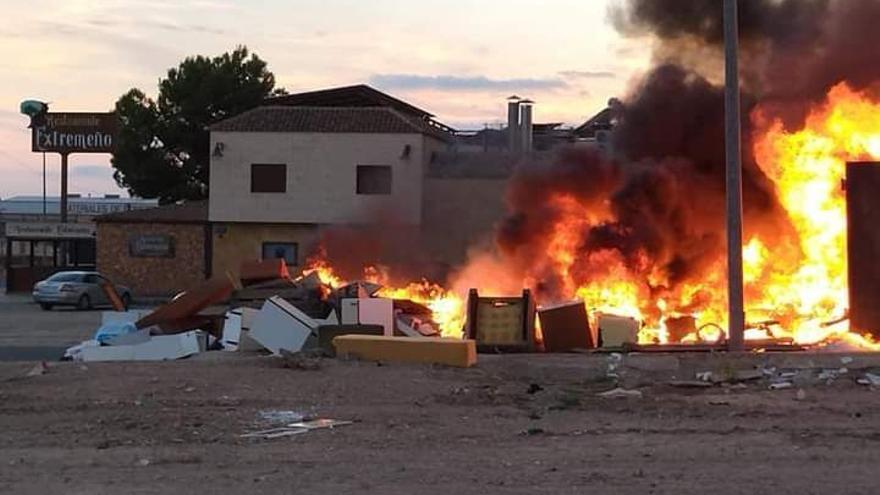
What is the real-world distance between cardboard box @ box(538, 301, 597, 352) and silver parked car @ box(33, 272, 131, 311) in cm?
2229

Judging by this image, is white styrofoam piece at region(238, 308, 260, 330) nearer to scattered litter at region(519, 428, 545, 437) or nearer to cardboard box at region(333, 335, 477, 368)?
cardboard box at region(333, 335, 477, 368)

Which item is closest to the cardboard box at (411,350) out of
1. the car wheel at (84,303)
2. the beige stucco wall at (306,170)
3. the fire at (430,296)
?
the fire at (430,296)

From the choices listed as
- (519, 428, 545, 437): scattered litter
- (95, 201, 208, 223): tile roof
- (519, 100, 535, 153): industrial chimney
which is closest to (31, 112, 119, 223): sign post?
(95, 201, 208, 223): tile roof

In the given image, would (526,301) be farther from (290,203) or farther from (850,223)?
(290,203)

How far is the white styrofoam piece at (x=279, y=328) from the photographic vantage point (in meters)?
18.5

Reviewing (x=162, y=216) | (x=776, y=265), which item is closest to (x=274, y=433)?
(x=776, y=265)

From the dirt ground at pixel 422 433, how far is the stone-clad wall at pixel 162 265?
28974mm

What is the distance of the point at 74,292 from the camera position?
1516 inches

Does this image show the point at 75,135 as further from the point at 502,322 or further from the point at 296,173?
the point at 502,322

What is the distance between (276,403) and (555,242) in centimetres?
1191

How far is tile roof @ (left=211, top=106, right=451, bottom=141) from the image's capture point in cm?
4372

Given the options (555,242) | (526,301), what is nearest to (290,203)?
(555,242)

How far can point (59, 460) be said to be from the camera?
365 inches

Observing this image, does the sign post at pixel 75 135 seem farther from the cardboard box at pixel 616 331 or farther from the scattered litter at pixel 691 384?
the scattered litter at pixel 691 384
